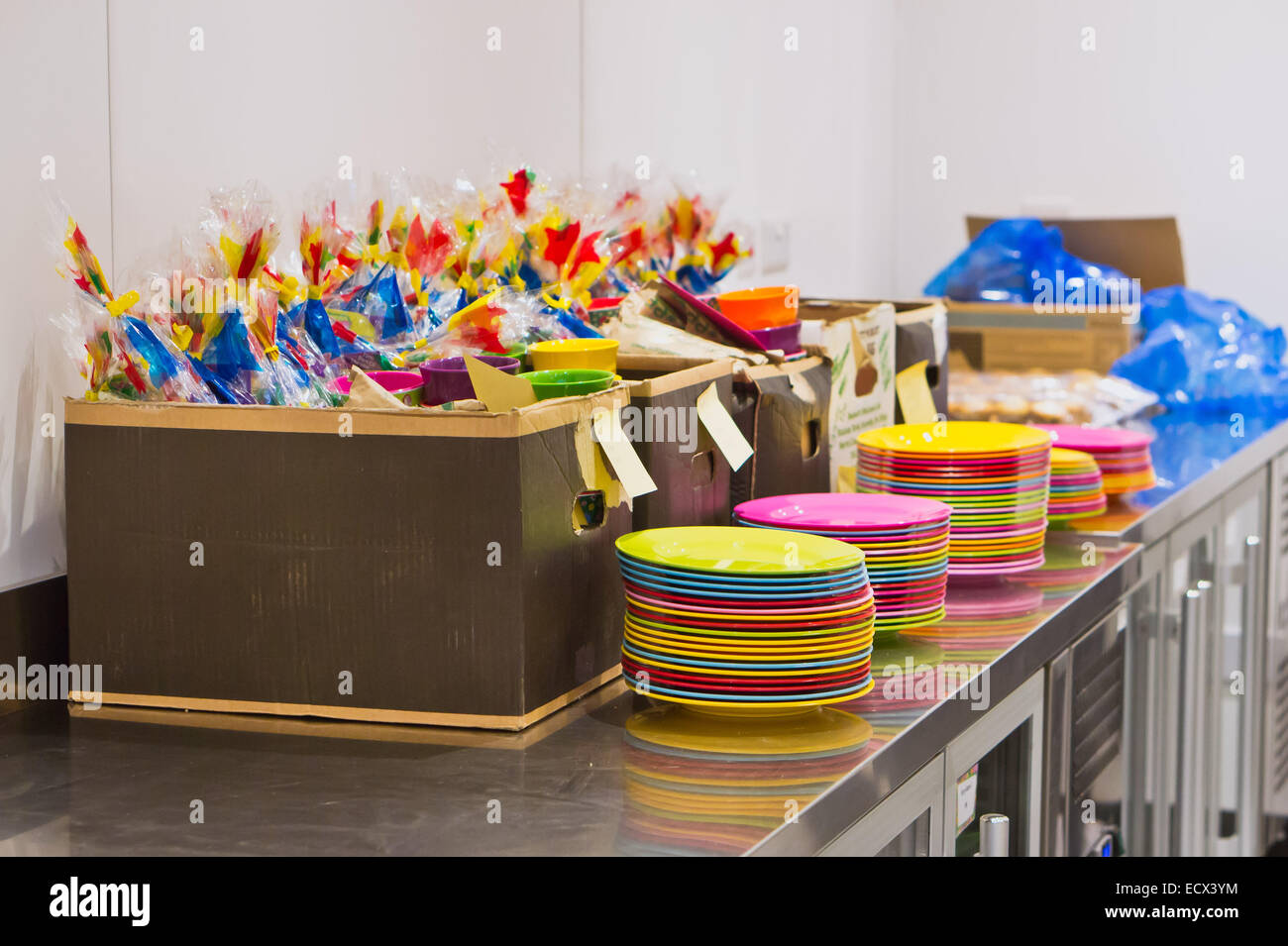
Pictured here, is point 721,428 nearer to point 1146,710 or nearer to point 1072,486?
point 1072,486

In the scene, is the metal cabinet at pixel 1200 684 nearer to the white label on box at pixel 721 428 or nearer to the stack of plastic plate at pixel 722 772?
the white label on box at pixel 721 428

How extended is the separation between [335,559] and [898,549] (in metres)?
0.56

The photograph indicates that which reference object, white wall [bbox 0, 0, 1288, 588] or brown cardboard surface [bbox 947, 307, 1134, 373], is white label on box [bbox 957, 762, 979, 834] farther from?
brown cardboard surface [bbox 947, 307, 1134, 373]

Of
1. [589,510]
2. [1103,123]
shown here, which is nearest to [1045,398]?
[1103,123]

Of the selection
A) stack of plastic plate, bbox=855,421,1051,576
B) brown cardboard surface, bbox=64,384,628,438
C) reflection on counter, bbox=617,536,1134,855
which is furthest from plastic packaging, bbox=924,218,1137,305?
brown cardboard surface, bbox=64,384,628,438

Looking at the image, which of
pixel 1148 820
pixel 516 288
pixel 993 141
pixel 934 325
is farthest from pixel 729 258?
pixel 993 141

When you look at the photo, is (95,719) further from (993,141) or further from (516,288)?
(993,141)

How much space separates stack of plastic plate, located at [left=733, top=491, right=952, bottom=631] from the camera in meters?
1.50

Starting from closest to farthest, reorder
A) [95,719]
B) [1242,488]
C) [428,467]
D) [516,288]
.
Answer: [428,467] → [95,719] → [516,288] → [1242,488]

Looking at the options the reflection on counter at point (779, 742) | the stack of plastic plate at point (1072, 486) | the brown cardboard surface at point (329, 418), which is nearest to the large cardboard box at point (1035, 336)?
the stack of plastic plate at point (1072, 486)

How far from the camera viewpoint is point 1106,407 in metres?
2.97

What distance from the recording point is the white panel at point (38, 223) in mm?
1360

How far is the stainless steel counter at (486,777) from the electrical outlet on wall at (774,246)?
1818mm

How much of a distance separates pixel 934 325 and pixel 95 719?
1318 millimetres
